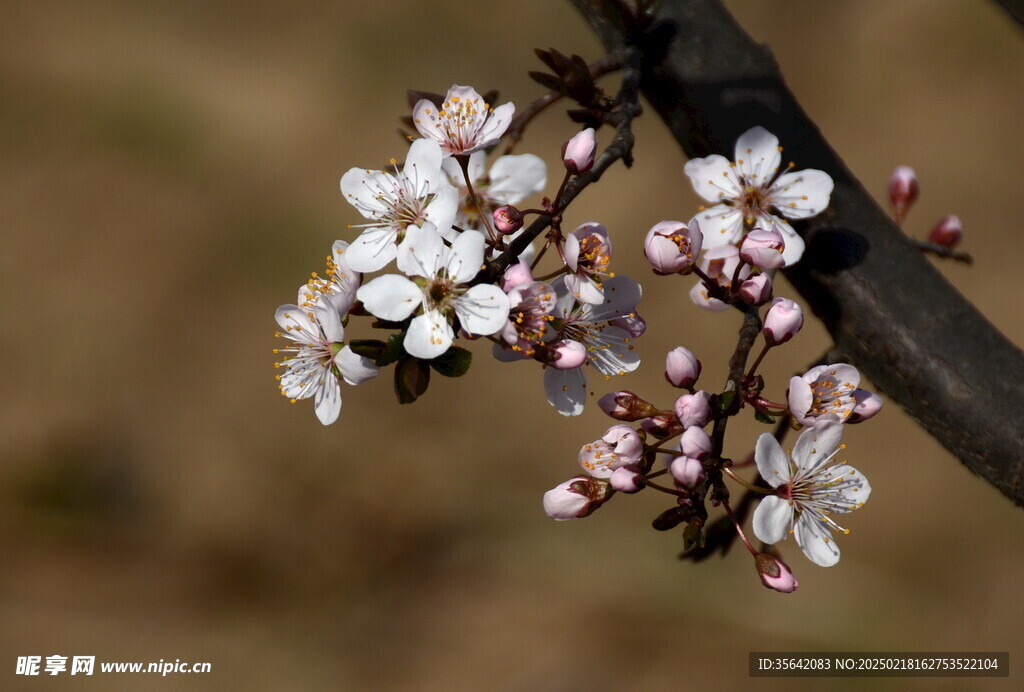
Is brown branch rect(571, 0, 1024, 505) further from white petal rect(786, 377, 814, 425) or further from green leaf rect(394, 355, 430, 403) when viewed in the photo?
green leaf rect(394, 355, 430, 403)

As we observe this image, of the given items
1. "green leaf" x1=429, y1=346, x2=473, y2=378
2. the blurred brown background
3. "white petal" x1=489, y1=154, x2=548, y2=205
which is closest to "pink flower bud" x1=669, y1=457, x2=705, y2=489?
"green leaf" x1=429, y1=346, x2=473, y2=378

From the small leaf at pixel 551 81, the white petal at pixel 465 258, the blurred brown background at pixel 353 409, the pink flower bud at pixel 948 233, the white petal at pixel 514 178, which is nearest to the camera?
the white petal at pixel 465 258

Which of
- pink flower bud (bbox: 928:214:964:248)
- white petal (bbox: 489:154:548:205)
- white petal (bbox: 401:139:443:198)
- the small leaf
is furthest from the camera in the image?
pink flower bud (bbox: 928:214:964:248)

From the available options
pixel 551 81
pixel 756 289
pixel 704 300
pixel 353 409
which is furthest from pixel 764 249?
pixel 353 409

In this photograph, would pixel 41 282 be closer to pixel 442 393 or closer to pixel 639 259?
pixel 442 393

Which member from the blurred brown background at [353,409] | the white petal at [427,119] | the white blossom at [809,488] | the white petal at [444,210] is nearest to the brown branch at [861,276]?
the white blossom at [809,488]

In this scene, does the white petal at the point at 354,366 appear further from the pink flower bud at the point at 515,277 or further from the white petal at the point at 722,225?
the white petal at the point at 722,225

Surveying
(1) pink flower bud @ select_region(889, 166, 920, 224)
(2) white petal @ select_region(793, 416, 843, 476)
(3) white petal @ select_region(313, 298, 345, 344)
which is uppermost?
(1) pink flower bud @ select_region(889, 166, 920, 224)
